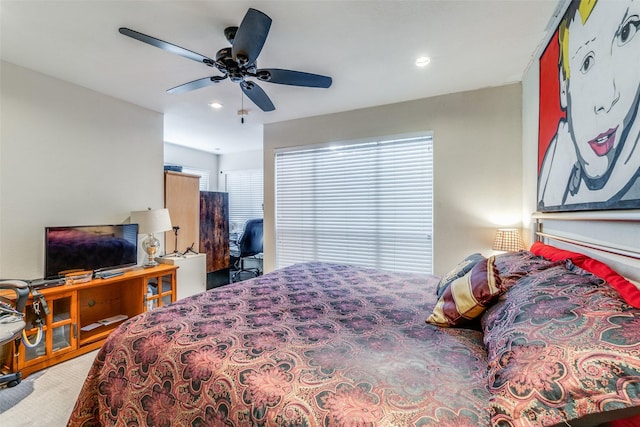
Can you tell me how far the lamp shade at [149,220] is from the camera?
10.4 ft

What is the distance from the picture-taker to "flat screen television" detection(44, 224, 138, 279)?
8.46ft

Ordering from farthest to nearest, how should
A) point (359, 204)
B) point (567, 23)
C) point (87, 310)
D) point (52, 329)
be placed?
point (359, 204), point (87, 310), point (52, 329), point (567, 23)

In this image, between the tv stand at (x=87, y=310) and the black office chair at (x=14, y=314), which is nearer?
the black office chair at (x=14, y=314)

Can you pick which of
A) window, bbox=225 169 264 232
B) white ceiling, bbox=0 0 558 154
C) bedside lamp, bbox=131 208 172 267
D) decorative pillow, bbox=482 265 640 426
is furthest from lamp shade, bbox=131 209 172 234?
decorative pillow, bbox=482 265 640 426

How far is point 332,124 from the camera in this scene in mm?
3727

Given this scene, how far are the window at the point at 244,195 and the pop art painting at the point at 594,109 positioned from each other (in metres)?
5.01

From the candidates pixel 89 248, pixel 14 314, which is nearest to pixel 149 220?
pixel 89 248

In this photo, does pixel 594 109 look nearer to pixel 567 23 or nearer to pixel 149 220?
pixel 567 23

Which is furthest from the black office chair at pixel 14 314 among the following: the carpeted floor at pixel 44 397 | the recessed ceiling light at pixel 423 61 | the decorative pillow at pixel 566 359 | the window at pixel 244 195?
the window at pixel 244 195

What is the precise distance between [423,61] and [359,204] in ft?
5.81

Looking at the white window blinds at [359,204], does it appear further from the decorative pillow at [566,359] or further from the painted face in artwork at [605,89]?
the decorative pillow at [566,359]

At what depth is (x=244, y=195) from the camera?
243 inches

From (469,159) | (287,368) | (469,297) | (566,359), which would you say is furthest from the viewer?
(469,159)

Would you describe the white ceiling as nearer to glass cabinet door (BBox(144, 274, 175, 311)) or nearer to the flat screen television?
the flat screen television
